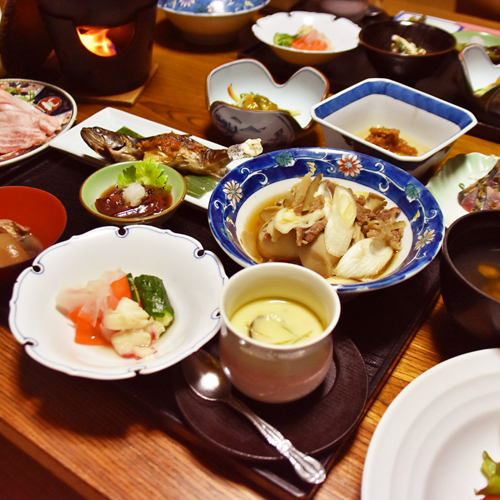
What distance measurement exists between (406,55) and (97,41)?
1.65m

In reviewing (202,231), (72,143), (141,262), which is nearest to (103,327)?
(141,262)

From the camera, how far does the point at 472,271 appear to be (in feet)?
3.96

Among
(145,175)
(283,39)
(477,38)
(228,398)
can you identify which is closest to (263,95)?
(283,39)

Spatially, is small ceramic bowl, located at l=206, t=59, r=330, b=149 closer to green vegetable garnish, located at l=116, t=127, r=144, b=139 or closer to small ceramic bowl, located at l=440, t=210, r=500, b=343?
green vegetable garnish, located at l=116, t=127, r=144, b=139

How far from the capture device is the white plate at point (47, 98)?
2.17m

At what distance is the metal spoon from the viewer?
872mm

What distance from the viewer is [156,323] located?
3.74 feet

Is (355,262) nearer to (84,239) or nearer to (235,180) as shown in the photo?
(235,180)

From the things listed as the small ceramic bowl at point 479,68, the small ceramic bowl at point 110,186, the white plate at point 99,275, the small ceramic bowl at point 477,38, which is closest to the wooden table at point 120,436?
the white plate at point 99,275

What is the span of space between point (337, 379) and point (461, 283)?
414mm

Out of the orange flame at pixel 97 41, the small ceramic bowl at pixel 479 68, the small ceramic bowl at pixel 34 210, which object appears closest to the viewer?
the small ceramic bowl at pixel 34 210

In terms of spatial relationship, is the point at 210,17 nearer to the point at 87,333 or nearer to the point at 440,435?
the point at 87,333

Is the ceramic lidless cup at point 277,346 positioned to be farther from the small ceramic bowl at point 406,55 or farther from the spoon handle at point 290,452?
the small ceramic bowl at point 406,55

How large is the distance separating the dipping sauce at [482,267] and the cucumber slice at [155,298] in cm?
86
